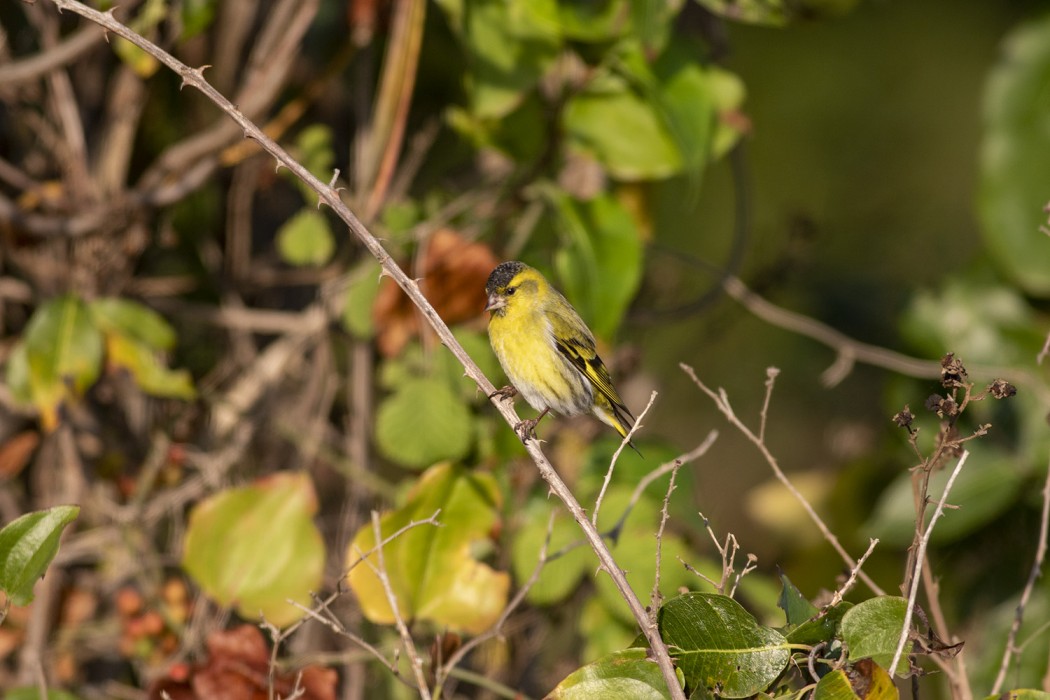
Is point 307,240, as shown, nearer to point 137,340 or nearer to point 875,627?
point 137,340

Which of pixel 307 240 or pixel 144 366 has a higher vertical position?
pixel 307 240

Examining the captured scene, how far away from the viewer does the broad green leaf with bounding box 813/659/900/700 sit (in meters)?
1.38

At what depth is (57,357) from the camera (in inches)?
105

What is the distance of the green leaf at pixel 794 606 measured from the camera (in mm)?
1531

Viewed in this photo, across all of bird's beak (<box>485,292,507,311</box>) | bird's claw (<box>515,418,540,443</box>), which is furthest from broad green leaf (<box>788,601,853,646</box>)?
bird's beak (<box>485,292,507,311</box>)

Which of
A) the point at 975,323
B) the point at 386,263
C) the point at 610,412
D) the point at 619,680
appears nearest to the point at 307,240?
the point at 610,412

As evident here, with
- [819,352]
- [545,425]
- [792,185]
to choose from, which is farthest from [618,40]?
[792,185]

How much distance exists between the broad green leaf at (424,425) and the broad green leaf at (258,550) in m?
0.35

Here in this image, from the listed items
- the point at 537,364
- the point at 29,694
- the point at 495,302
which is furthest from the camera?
the point at 537,364

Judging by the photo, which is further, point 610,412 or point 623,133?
point 610,412

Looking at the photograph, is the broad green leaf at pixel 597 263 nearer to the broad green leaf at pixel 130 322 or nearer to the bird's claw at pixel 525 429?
the bird's claw at pixel 525 429

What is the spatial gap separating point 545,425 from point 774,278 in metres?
0.92

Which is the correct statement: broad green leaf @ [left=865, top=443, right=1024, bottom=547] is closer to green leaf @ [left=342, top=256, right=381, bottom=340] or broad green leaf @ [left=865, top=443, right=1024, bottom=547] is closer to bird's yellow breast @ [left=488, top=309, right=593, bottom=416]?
bird's yellow breast @ [left=488, top=309, right=593, bottom=416]

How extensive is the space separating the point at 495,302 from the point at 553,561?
68 cm
